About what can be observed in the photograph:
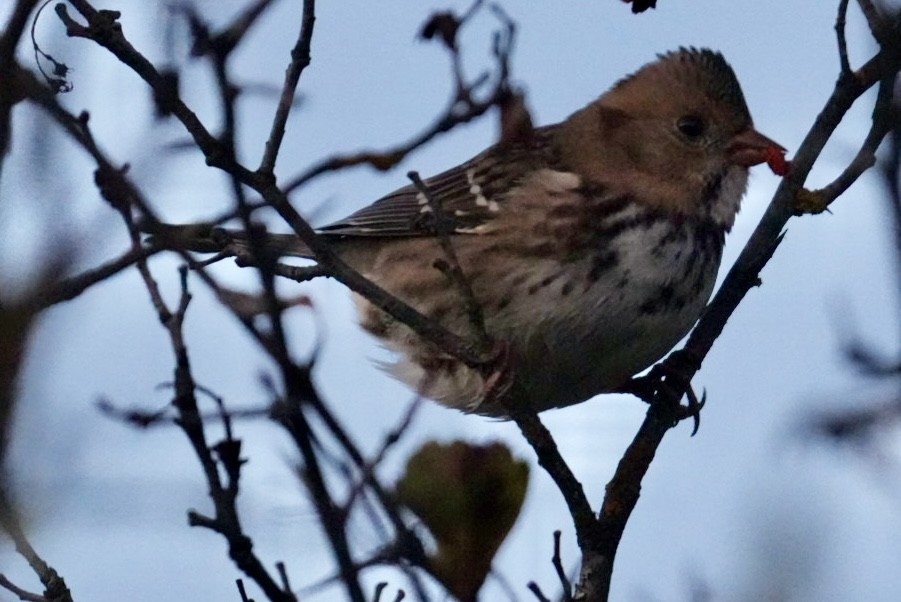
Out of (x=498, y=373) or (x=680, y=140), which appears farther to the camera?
(x=680, y=140)

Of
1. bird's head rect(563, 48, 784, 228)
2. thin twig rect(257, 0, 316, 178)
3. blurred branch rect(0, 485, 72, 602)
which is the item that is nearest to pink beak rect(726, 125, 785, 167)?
bird's head rect(563, 48, 784, 228)

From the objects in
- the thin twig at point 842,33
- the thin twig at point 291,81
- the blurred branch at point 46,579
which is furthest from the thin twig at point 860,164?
the blurred branch at point 46,579

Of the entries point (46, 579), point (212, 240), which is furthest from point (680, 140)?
point (46, 579)

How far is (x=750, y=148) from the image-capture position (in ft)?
16.4

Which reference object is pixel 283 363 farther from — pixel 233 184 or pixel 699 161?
pixel 699 161

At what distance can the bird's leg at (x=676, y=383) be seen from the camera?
4.61m

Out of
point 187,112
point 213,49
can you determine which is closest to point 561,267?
point 187,112

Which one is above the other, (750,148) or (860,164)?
(750,148)

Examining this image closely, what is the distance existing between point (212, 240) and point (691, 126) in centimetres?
237

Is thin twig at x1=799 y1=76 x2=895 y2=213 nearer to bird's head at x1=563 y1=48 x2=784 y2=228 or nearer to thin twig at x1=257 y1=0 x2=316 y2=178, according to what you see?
bird's head at x1=563 y1=48 x2=784 y2=228

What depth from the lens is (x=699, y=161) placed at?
5.14 metres

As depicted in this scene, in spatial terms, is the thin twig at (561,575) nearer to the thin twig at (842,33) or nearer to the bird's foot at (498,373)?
the bird's foot at (498,373)

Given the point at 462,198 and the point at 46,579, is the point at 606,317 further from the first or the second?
the point at 46,579

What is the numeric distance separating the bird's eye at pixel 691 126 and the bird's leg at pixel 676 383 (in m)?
0.87
